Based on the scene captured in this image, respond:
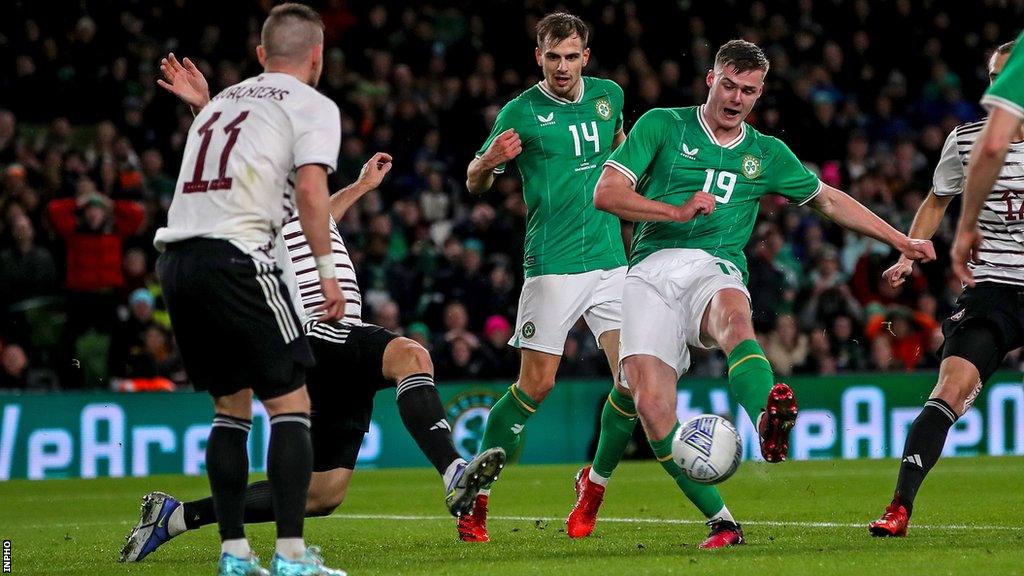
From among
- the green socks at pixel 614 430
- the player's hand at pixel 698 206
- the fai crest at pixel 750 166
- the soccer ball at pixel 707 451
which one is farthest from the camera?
the green socks at pixel 614 430

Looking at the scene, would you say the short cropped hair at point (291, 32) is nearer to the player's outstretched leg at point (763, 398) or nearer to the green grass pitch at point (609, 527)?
the green grass pitch at point (609, 527)

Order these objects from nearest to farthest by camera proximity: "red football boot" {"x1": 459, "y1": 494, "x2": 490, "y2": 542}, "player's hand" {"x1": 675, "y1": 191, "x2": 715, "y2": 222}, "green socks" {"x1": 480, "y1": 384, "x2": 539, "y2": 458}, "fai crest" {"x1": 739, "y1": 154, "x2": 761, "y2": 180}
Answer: "player's hand" {"x1": 675, "y1": 191, "x2": 715, "y2": 222} → "fai crest" {"x1": 739, "y1": 154, "x2": 761, "y2": 180} → "red football boot" {"x1": 459, "y1": 494, "x2": 490, "y2": 542} → "green socks" {"x1": 480, "y1": 384, "x2": 539, "y2": 458}

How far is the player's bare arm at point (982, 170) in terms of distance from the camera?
17.2ft

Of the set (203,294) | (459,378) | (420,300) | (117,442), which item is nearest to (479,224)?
(420,300)

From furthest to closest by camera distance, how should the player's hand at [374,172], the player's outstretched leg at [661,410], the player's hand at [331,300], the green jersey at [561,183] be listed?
the green jersey at [561,183] → the player's hand at [374,172] → the player's outstretched leg at [661,410] → the player's hand at [331,300]

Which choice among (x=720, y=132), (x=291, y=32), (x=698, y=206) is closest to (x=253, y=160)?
(x=291, y=32)

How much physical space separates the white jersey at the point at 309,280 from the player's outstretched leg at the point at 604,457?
55.4 inches

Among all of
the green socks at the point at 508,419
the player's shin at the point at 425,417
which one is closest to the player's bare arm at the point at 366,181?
the player's shin at the point at 425,417

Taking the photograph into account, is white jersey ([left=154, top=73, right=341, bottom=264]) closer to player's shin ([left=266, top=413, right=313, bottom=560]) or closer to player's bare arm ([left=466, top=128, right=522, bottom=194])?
player's shin ([left=266, top=413, right=313, bottom=560])

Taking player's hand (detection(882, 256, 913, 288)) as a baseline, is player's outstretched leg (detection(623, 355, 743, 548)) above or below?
below

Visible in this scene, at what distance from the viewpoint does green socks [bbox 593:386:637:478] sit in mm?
7539

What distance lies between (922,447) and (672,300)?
4.56 ft

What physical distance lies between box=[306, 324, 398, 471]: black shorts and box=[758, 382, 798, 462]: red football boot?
1.91m

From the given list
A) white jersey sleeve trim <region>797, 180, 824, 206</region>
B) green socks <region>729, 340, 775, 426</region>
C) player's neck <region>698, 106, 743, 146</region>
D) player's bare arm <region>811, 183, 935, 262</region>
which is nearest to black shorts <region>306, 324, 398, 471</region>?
green socks <region>729, 340, 775, 426</region>
